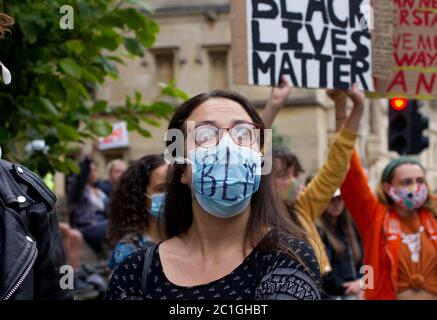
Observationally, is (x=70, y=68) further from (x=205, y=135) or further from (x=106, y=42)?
(x=205, y=135)

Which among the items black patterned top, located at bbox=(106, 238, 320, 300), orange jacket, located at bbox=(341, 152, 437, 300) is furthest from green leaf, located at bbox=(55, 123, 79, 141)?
black patterned top, located at bbox=(106, 238, 320, 300)

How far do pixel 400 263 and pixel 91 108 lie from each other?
218cm

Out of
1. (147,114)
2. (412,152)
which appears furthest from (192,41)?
(147,114)

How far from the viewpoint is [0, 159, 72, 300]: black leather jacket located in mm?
2666

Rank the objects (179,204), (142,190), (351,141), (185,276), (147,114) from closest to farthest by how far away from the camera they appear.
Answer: (185,276) → (179,204) → (351,141) → (142,190) → (147,114)

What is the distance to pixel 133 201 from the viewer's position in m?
5.26

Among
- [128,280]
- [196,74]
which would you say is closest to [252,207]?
[128,280]

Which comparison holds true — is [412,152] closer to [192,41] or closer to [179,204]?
[179,204]

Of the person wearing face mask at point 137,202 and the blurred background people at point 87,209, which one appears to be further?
the blurred background people at point 87,209

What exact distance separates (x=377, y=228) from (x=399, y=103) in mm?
5007

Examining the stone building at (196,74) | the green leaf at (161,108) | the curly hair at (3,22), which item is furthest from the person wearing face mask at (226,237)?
the stone building at (196,74)

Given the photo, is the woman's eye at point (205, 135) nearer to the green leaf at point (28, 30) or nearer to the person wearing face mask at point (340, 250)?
the green leaf at point (28, 30)

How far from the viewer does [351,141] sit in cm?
497

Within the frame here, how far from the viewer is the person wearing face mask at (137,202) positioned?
5.10 m
